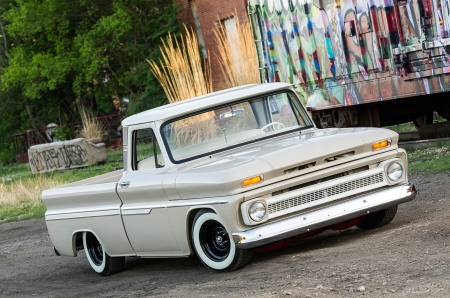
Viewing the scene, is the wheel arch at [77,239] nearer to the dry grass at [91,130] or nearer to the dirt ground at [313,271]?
the dirt ground at [313,271]

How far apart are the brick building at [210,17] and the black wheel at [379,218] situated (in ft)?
66.6

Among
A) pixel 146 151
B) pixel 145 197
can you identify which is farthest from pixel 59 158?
pixel 145 197

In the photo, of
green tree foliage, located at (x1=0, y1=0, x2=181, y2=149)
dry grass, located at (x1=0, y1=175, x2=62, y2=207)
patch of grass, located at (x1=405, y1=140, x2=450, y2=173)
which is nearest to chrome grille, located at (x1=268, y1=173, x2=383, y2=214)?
patch of grass, located at (x1=405, y1=140, x2=450, y2=173)

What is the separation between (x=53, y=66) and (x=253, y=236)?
28.0 m

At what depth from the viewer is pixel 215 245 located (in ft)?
24.4

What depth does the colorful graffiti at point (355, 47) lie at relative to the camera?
12805 millimetres

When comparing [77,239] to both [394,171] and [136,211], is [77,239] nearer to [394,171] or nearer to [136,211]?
[136,211]

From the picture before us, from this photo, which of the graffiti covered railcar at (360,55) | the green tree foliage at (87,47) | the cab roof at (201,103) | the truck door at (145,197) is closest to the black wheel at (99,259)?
the truck door at (145,197)

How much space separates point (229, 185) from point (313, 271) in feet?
2.96

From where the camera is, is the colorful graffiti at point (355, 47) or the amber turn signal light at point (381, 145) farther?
the colorful graffiti at point (355, 47)

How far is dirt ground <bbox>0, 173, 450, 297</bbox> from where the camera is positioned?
19.4 feet

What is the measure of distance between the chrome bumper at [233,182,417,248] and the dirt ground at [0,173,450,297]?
0.24 m

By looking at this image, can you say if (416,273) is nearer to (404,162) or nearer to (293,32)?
(404,162)

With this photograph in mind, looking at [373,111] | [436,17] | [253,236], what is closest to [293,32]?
[373,111]
